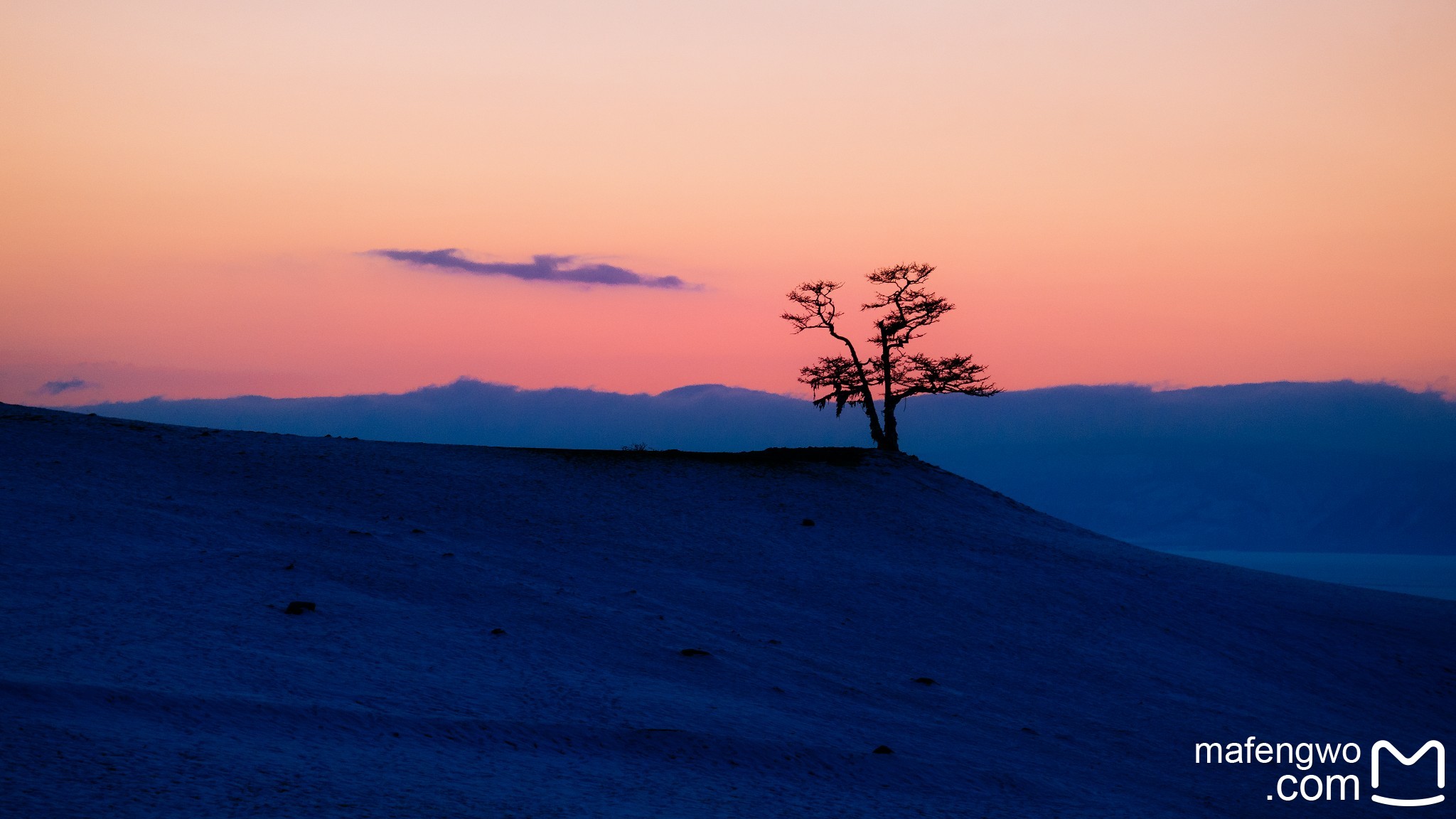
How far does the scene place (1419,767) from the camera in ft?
56.4

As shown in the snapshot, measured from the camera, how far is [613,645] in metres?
16.2

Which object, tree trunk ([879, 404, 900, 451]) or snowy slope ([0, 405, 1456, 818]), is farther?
tree trunk ([879, 404, 900, 451])

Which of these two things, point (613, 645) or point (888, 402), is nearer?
point (613, 645)

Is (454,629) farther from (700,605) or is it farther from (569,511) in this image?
(569,511)

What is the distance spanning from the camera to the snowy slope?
1054 cm

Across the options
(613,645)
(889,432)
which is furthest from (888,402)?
(613,645)

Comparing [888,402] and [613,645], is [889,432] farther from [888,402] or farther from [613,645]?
[613,645]

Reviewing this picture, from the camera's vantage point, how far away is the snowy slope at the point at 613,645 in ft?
Result: 34.6

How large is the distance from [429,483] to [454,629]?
402 inches

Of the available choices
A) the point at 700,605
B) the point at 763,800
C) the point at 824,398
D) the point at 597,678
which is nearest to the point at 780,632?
the point at 700,605

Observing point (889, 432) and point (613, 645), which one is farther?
point (889, 432)

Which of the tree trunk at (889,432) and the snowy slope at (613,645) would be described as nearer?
the snowy slope at (613,645)

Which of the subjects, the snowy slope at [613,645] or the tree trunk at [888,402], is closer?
the snowy slope at [613,645]

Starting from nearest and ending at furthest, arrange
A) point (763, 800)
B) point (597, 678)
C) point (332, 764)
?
1. point (332, 764)
2. point (763, 800)
3. point (597, 678)
